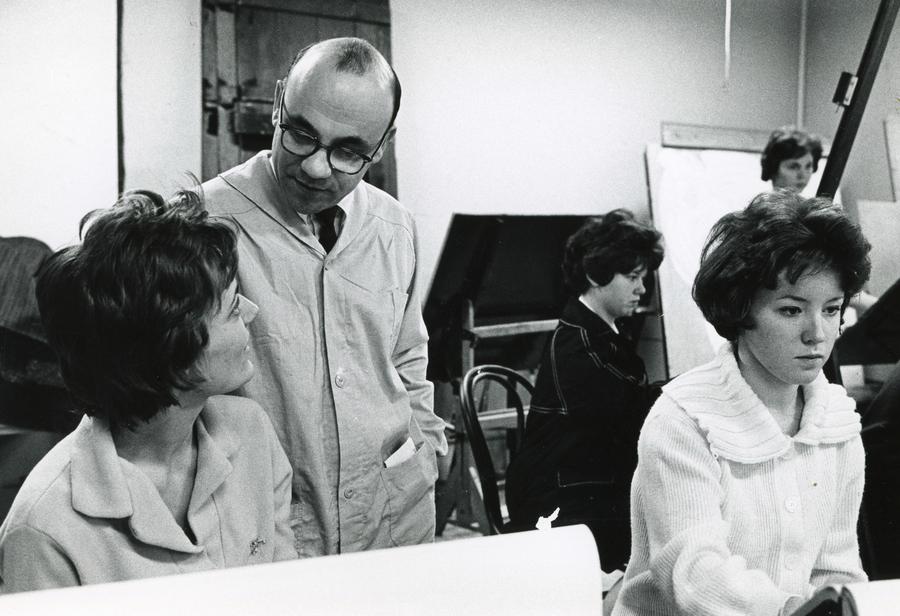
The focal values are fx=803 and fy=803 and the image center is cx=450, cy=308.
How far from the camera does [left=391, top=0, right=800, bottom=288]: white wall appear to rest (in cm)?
125

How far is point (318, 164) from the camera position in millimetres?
988

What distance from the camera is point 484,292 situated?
2125 mm

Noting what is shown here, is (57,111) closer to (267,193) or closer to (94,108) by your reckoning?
(94,108)

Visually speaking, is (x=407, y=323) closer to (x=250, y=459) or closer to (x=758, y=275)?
(x=250, y=459)

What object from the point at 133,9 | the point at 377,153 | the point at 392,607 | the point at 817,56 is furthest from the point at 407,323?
the point at 817,56

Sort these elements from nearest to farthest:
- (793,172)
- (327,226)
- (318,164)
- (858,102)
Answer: (318,164), (327,226), (858,102), (793,172)

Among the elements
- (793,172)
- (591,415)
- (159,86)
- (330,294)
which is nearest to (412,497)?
(330,294)

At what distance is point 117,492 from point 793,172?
3.90 ft

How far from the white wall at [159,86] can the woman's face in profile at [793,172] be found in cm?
97

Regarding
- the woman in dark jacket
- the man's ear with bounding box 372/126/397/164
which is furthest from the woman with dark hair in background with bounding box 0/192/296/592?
the woman in dark jacket

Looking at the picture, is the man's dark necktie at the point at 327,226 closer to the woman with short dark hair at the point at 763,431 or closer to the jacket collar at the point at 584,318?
the woman with short dark hair at the point at 763,431

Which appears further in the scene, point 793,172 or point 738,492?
point 793,172

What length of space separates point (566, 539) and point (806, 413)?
59cm

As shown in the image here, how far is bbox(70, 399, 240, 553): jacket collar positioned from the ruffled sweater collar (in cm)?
61
